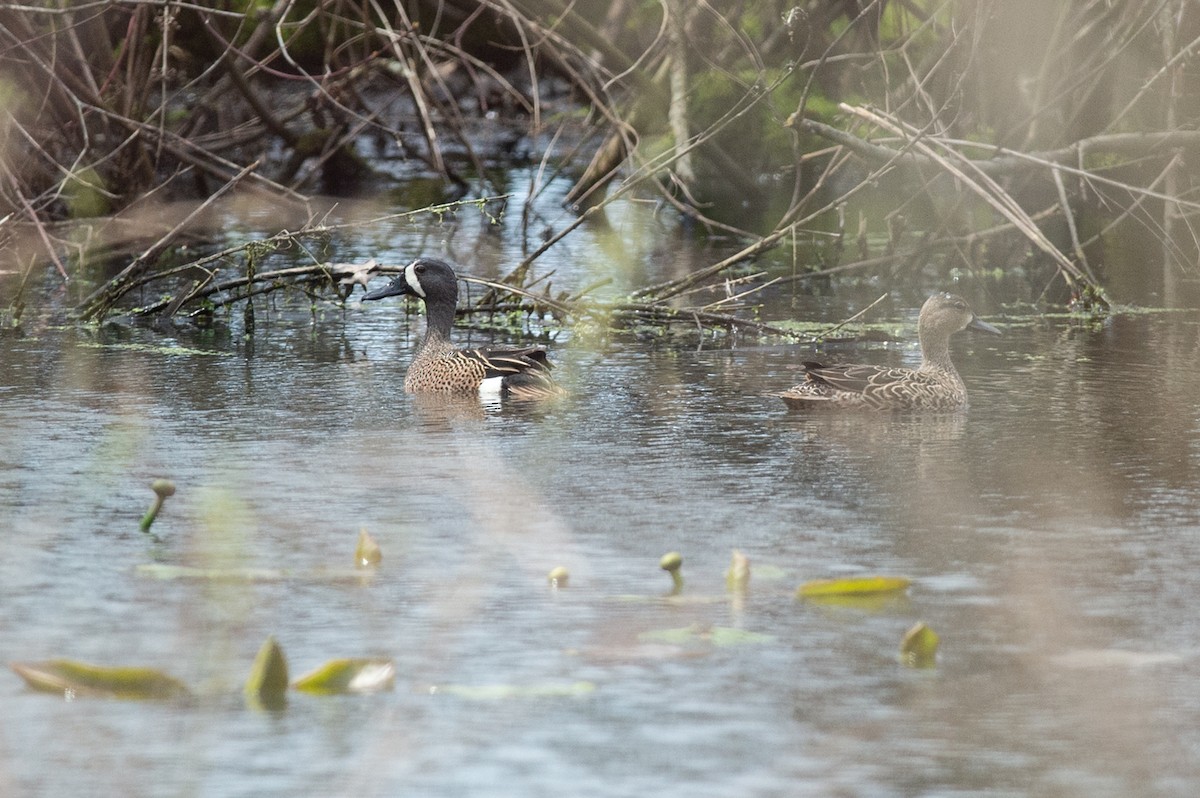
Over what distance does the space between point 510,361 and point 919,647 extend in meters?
4.89

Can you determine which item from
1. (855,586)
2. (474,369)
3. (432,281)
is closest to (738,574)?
(855,586)

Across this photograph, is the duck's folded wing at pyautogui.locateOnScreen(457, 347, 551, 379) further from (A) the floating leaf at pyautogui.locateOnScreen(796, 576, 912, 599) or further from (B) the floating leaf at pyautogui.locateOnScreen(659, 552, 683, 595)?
(A) the floating leaf at pyautogui.locateOnScreen(796, 576, 912, 599)

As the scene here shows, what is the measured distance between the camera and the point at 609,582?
253 inches

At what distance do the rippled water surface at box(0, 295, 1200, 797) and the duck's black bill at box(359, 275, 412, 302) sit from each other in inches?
30.0

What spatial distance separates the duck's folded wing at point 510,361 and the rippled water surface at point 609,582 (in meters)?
0.27

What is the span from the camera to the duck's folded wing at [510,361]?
33.1 ft

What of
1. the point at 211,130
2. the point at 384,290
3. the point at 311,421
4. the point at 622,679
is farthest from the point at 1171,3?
the point at 211,130

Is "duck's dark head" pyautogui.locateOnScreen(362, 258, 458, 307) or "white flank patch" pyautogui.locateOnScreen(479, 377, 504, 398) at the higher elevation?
"duck's dark head" pyautogui.locateOnScreen(362, 258, 458, 307)

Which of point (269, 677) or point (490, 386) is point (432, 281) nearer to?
point (490, 386)

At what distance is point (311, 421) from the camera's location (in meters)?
9.41

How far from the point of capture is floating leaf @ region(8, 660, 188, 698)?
5.23 meters

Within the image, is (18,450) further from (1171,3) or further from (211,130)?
(211,130)

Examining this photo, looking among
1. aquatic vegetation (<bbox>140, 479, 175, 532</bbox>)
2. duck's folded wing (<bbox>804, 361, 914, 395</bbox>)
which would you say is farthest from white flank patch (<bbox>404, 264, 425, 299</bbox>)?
aquatic vegetation (<bbox>140, 479, 175, 532</bbox>)

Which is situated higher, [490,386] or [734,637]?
[490,386]
